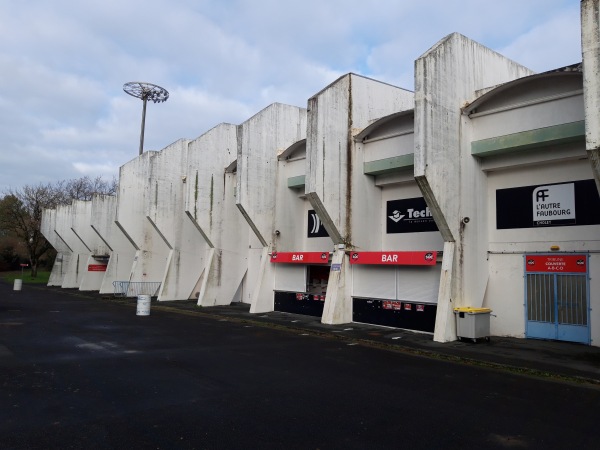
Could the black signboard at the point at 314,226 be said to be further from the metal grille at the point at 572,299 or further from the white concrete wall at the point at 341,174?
the metal grille at the point at 572,299

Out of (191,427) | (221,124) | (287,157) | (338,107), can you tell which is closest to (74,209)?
(221,124)

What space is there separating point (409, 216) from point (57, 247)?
41.6 m

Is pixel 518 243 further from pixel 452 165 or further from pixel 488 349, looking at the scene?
pixel 488 349

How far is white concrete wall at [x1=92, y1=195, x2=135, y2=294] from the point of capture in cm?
3325

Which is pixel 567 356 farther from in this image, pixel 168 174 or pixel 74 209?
pixel 74 209

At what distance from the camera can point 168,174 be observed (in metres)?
27.5

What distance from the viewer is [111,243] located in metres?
33.8

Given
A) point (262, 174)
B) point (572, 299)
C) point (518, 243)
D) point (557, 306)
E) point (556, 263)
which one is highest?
point (262, 174)

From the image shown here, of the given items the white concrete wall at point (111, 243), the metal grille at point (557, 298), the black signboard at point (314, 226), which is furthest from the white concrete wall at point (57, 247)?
the metal grille at point (557, 298)

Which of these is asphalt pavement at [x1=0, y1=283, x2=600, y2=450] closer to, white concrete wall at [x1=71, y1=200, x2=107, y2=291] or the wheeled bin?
the wheeled bin

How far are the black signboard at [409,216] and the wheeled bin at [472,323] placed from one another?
3.65m

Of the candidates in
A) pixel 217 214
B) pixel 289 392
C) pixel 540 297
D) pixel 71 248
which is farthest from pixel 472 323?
pixel 71 248

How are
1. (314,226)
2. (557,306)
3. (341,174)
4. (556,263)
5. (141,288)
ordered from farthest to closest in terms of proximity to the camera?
(141,288), (314,226), (341,174), (556,263), (557,306)

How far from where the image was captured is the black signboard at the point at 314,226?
20719 mm
